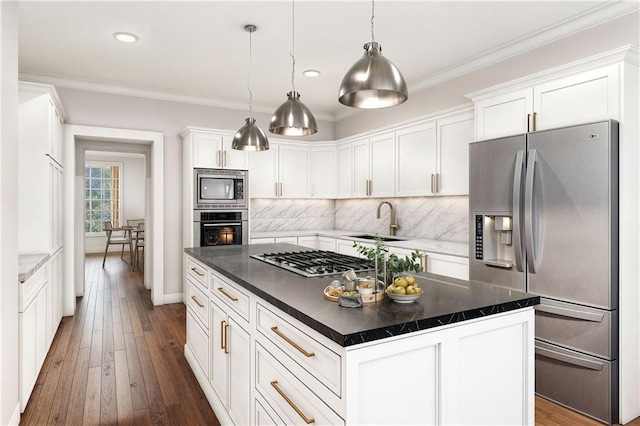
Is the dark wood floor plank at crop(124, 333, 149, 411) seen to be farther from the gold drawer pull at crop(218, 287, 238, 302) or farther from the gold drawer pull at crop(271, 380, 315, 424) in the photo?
the gold drawer pull at crop(271, 380, 315, 424)

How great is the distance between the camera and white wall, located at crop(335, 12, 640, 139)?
293 cm

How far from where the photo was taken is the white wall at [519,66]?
2.93 metres

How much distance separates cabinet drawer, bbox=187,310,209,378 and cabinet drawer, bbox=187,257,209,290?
1.03 ft

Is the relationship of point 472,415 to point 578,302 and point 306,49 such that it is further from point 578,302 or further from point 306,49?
point 306,49

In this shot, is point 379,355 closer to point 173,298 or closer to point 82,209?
point 173,298

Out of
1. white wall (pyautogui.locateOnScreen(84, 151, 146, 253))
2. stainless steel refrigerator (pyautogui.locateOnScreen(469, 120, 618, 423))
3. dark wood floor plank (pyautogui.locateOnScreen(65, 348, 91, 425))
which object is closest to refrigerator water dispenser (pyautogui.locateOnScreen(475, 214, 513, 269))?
stainless steel refrigerator (pyautogui.locateOnScreen(469, 120, 618, 423))

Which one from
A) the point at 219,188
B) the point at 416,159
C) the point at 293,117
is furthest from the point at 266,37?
the point at 219,188

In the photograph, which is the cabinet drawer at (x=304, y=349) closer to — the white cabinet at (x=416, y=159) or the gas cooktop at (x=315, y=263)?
the gas cooktop at (x=315, y=263)

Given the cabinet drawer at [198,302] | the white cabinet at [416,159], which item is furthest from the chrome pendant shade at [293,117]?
the white cabinet at [416,159]

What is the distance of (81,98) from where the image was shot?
15.5 feet

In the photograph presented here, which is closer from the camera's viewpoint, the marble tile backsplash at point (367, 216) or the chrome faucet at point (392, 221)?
the marble tile backsplash at point (367, 216)

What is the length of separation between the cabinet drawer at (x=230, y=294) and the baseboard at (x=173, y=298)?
9.74 feet

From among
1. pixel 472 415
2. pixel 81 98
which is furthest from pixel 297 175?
pixel 472 415

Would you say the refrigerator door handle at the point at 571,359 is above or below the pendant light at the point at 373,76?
below
